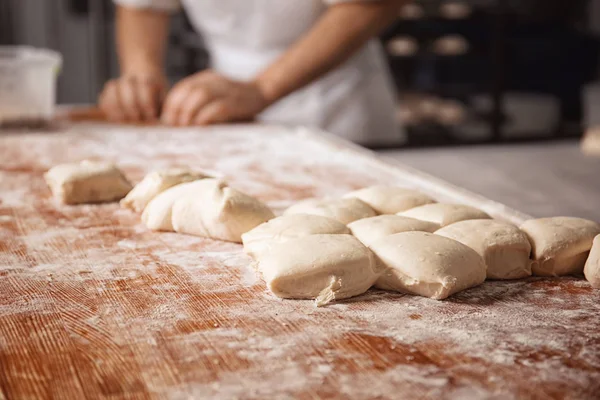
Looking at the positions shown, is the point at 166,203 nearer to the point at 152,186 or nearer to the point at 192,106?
the point at 152,186

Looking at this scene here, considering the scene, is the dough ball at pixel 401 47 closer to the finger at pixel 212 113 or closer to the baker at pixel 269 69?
the baker at pixel 269 69

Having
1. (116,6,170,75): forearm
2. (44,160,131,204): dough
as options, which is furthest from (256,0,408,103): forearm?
(44,160,131,204): dough

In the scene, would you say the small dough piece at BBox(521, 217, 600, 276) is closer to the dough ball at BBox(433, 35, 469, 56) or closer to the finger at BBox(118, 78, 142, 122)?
the finger at BBox(118, 78, 142, 122)

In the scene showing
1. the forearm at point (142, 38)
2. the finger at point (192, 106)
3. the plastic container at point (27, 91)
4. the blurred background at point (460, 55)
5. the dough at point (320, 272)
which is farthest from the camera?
the blurred background at point (460, 55)

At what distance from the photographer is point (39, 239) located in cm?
132

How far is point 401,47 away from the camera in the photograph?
220 inches

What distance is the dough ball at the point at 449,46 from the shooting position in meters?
5.70

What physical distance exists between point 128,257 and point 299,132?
1.21 metres

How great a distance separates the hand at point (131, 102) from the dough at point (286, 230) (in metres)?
1.50

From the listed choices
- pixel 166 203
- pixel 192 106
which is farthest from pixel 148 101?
pixel 166 203

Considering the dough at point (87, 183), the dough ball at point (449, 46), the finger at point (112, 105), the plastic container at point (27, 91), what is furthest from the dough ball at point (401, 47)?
the dough at point (87, 183)

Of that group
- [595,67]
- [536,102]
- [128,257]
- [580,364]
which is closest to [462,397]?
[580,364]

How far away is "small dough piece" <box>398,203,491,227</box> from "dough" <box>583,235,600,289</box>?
0.23 metres

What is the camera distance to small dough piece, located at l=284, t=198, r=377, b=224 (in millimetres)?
1308
